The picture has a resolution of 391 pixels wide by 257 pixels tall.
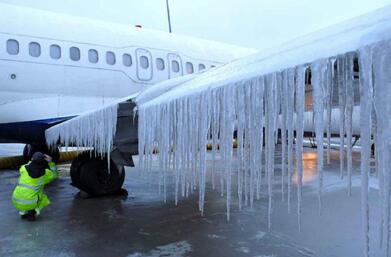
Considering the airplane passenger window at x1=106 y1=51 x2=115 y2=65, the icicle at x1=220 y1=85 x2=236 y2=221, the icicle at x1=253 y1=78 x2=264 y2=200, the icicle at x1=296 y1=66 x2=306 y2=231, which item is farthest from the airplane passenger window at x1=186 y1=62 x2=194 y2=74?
the icicle at x1=296 y1=66 x2=306 y2=231

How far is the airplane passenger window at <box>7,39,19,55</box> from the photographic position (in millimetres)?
7484

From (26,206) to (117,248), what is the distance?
6.73 feet

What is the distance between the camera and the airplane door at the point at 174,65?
371 inches

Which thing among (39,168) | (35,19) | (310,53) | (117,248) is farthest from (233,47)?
(310,53)

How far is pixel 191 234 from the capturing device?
502cm

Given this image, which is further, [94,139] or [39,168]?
[39,168]

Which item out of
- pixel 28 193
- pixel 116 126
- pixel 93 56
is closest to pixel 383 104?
pixel 116 126

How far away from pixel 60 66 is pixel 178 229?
4315 millimetres

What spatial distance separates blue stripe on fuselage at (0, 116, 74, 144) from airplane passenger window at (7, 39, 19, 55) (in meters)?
1.31

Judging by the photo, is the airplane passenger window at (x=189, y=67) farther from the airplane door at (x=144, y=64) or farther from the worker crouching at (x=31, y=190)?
the worker crouching at (x=31, y=190)

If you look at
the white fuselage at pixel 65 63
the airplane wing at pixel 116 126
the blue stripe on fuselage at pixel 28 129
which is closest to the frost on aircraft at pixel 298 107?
the airplane wing at pixel 116 126

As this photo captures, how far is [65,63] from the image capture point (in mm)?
7953

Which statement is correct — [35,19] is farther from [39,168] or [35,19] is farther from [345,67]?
[345,67]

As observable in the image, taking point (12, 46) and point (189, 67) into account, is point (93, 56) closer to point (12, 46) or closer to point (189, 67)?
point (12, 46)
